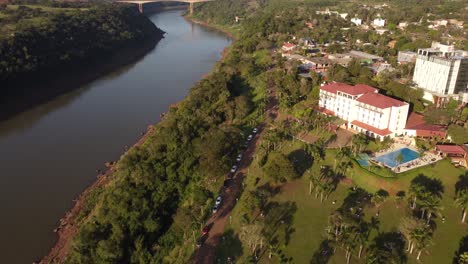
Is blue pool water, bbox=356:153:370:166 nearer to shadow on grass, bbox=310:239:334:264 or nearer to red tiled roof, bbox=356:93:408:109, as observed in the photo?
red tiled roof, bbox=356:93:408:109

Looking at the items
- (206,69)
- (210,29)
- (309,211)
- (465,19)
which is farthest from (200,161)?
(210,29)

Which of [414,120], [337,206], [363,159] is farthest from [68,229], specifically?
[414,120]

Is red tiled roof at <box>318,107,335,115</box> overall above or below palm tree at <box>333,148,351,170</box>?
above

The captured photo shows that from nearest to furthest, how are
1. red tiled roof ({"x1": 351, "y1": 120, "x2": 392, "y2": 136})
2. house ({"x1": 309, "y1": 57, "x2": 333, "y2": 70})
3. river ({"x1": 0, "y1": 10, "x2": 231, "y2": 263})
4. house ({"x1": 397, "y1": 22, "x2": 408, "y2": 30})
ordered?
river ({"x1": 0, "y1": 10, "x2": 231, "y2": 263}), red tiled roof ({"x1": 351, "y1": 120, "x2": 392, "y2": 136}), house ({"x1": 309, "y1": 57, "x2": 333, "y2": 70}), house ({"x1": 397, "y1": 22, "x2": 408, "y2": 30})

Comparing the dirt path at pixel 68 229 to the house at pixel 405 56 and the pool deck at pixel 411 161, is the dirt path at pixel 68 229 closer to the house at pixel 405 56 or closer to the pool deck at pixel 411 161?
the pool deck at pixel 411 161

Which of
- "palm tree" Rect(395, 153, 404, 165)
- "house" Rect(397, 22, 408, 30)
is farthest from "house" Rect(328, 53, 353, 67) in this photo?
"palm tree" Rect(395, 153, 404, 165)

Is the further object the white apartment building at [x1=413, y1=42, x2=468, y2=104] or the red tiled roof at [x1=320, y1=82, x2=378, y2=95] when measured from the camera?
the white apartment building at [x1=413, y1=42, x2=468, y2=104]

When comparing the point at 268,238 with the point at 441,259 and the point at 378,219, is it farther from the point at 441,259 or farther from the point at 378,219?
the point at 441,259
